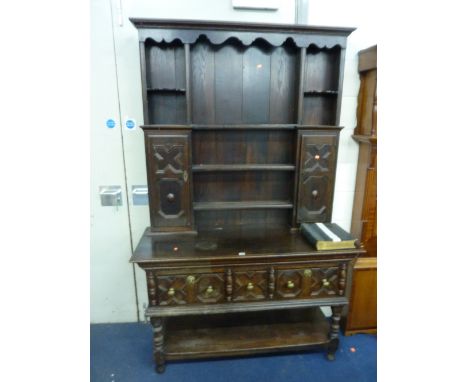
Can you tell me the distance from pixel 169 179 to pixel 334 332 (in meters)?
1.50

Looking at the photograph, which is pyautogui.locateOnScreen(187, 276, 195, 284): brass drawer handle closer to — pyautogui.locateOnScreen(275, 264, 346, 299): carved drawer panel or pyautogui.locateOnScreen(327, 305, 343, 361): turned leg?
pyautogui.locateOnScreen(275, 264, 346, 299): carved drawer panel

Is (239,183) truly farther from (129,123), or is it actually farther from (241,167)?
(129,123)

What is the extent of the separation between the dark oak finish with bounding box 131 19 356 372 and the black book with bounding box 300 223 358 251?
5 centimetres

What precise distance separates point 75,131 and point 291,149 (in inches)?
58.5

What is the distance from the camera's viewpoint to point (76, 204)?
0.65 meters

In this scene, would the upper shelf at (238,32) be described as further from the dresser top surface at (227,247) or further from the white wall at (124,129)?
the dresser top surface at (227,247)

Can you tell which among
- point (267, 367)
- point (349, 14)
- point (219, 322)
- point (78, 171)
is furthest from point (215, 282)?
point (349, 14)

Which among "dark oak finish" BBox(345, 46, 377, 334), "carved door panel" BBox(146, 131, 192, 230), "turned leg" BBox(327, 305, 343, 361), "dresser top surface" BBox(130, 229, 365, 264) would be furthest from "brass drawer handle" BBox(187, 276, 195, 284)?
"dark oak finish" BBox(345, 46, 377, 334)

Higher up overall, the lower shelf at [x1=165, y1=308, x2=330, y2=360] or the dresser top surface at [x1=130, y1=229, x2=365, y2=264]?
the dresser top surface at [x1=130, y1=229, x2=365, y2=264]

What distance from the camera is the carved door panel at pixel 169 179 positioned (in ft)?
5.45

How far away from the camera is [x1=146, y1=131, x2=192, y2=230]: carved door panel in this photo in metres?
1.66

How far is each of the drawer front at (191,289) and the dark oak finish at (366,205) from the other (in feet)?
3.49

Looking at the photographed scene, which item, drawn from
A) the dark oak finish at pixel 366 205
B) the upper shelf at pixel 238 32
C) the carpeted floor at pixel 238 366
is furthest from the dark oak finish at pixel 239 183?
the dark oak finish at pixel 366 205

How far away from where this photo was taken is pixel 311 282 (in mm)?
1682
